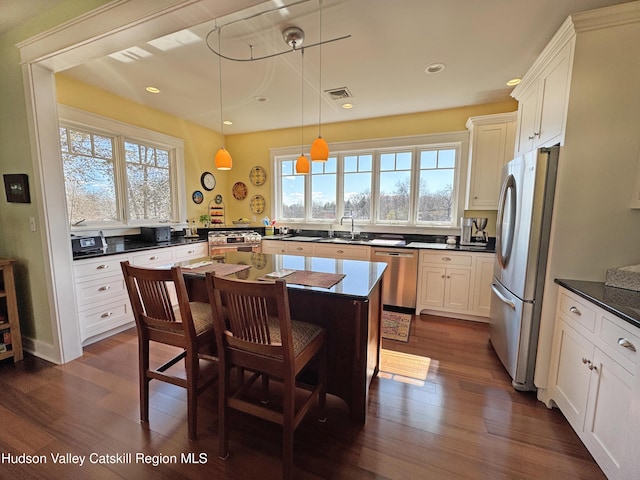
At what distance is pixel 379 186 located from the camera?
4195 mm

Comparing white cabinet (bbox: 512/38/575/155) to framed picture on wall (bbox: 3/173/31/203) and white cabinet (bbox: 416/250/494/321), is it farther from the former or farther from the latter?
framed picture on wall (bbox: 3/173/31/203)

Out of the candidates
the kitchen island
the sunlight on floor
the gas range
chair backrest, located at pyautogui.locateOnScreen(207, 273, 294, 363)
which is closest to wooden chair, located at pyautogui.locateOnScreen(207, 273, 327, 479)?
chair backrest, located at pyautogui.locateOnScreen(207, 273, 294, 363)

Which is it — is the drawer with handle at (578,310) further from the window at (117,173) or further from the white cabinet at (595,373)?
the window at (117,173)

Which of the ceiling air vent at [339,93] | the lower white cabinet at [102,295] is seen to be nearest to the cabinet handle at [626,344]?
the ceiling air vent at [339,93]

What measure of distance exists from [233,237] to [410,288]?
2.73m

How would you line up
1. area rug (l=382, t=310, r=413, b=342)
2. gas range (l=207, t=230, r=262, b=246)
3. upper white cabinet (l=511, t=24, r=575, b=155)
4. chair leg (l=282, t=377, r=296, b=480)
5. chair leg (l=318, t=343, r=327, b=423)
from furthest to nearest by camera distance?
1. gas range (l=207, t=230, r=262, b=246)
2. area rug (l=382, t=310, r=413, b=342)
3. upper white cabinet (l=511, t=24, r=575, b=155)
4. chair leg (l=318, t=343, r=327, b=423)
5. chair leg (l=282, t=377, r=296, b=480)

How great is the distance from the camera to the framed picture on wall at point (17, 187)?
2.20 meters

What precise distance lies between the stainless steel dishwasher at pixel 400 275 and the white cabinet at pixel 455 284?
80mm

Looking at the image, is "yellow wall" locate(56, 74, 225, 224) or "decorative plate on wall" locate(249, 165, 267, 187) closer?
"yellow wall" locate(56, 74, 225, 224)

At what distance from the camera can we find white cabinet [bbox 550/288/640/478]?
123cm

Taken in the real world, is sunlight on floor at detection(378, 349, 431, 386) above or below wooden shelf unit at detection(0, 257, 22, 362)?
below

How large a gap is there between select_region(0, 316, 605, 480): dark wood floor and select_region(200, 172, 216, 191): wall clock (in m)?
3.06

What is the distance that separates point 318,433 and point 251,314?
0.92m

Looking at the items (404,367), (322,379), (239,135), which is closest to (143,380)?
(322,379)
